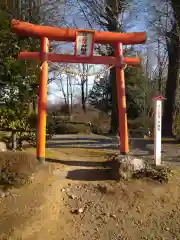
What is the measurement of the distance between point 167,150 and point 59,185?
5.27 metres

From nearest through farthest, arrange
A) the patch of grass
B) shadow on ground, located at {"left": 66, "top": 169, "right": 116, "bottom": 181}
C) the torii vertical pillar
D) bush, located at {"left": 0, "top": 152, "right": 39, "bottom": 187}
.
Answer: bush, located at {"left": 0, "top": 152, "right": 39, "bottom": 187}
the patch of grass
shadow on ground, located at {"left": 66, "top": 169, "right": 116, "bottom": 181}
the torii vertical pillar

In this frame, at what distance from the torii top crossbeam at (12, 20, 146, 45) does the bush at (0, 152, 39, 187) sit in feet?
9.22

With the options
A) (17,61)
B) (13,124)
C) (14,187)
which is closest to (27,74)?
(17,61)

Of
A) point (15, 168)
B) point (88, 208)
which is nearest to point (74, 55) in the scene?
point (15, 168)

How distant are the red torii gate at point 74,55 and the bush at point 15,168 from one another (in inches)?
21.9

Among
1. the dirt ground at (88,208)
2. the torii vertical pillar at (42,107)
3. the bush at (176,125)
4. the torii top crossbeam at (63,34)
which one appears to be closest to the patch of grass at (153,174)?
the dirt ground at (88,208)

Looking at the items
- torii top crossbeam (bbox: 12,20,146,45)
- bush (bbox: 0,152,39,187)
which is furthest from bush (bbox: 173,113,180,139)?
bush (bbox: 0,152,39,187)

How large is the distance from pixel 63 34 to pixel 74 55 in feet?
1.81

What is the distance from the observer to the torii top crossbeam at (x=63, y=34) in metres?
7.50

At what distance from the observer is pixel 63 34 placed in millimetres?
7809

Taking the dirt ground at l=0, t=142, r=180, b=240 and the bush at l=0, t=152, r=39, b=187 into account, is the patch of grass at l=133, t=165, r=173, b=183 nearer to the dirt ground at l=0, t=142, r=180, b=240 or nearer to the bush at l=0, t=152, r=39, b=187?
the dirt ground at l=0, t=142, r=180, b=240

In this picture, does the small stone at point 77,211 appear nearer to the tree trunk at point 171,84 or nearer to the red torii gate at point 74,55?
the red torii gate at point 74,55

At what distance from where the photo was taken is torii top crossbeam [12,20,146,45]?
24.6 feet

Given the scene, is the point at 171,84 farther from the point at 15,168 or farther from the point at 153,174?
the point at 15,168
